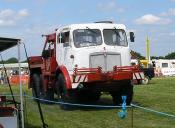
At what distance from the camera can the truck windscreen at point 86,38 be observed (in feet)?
59.1

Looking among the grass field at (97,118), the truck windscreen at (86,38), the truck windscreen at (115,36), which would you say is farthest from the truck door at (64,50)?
the grass field at (97,118)

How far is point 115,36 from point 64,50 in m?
1.83

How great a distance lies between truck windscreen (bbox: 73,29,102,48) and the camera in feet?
59.1

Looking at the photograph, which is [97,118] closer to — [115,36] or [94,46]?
[94,46]

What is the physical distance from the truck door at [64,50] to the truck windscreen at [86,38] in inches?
12.6

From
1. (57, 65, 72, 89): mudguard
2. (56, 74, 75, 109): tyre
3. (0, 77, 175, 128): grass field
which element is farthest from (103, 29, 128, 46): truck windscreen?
(0, 77, 175, 128): grass field

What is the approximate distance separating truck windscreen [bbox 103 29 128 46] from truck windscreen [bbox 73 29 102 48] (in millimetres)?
284

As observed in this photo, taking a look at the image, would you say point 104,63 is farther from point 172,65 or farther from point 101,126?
point 172,65

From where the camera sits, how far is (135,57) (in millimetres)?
20359

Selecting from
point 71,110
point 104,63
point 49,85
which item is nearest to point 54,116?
point 71,110

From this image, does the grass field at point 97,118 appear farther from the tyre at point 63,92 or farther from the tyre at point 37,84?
the tyre at point 37,84

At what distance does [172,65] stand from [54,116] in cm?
6603

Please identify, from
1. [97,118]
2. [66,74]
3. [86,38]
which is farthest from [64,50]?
[97,118]

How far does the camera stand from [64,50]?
18469 millimetres
